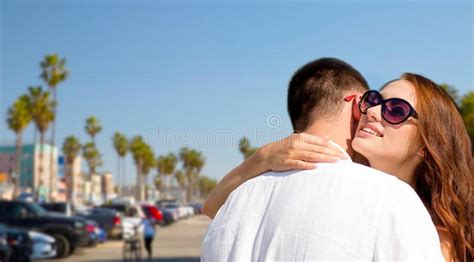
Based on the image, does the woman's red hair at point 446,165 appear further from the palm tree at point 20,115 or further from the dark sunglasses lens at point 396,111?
the palm tree at point 20,115

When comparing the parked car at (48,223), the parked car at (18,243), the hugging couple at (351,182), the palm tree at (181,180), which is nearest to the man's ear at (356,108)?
the hugging couple at (351,182)

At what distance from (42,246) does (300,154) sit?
18203 mm

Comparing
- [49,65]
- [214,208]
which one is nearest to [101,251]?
[214,208]

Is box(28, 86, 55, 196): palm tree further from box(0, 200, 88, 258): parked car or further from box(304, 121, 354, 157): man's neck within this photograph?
box(304, 121, 354, 157): man's neck

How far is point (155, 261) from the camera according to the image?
22016 mm

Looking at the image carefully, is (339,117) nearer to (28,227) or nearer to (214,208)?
(214,208)

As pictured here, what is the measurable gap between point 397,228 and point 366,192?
0.14 meters

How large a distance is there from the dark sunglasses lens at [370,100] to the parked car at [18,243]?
47.5 ft

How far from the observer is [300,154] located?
232 centimetres

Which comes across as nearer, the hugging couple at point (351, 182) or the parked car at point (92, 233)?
the hugging couple at point (351, 182)

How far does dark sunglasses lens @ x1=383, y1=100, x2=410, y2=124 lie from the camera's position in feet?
8.86

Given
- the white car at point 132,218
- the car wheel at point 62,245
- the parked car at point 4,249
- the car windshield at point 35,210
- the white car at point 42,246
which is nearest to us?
the parked car at point 4,249

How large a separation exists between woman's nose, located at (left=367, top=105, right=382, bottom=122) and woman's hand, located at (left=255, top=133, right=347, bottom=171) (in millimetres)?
331

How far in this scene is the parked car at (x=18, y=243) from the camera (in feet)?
53.4
